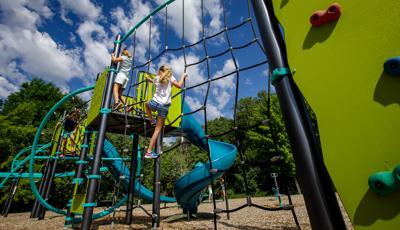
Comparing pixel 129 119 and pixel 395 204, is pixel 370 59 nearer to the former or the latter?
pixel 395 204

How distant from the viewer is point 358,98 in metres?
0.79

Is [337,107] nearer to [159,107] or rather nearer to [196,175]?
[159,107]

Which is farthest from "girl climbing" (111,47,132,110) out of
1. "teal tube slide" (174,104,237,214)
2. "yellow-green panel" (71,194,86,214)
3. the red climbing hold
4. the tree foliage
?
the tree foliage

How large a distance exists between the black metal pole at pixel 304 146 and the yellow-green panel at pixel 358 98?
0.12 m

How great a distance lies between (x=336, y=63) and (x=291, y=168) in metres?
19.4

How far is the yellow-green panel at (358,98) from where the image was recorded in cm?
71

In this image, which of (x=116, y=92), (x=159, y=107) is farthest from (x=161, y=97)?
(x=116, y=92)

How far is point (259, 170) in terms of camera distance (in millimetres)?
22219

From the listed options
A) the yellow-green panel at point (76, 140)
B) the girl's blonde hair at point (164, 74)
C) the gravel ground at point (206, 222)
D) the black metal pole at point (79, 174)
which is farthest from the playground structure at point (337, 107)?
the yellow-green panel at point (76, 140)

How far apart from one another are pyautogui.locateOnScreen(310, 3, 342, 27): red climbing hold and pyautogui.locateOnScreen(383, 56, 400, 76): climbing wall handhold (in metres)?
0.29

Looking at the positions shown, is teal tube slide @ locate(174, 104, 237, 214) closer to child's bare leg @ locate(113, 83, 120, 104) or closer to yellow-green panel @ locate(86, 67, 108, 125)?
child's bare leg @ locate(113, 83, 120, 104)

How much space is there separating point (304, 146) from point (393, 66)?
0.43 metres

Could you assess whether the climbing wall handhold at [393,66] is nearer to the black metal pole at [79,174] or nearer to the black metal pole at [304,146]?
the black metal pole at [304,146]

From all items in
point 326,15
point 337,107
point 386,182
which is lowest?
point 386,182
